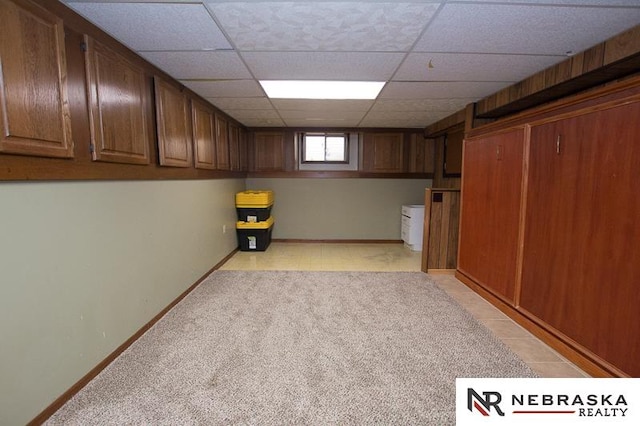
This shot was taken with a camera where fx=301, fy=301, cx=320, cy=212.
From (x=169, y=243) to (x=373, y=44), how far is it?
2.47 meters

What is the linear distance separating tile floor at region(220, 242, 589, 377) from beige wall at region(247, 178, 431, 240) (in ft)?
0.95

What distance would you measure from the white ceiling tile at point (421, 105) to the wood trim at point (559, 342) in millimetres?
2248

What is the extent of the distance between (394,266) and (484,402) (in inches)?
124

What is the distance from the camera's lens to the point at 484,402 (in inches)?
53.4

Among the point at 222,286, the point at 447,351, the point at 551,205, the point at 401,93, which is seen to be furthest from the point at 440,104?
the point at 222,286

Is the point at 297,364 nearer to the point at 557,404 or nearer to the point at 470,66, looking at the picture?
the point at 557,404

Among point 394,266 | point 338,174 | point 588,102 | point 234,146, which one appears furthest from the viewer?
point 338,174

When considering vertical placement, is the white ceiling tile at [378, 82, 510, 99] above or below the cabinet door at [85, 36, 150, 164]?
above

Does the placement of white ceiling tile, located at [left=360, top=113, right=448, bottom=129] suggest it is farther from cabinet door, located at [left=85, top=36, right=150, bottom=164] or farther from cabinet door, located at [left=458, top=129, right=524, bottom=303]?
cabinet door, located at [left=85, top=36, right=150, bottom=164]

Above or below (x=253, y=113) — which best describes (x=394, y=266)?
below

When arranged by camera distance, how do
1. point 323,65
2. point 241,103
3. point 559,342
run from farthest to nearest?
point 241,103 → point 323,65 → point 559,342

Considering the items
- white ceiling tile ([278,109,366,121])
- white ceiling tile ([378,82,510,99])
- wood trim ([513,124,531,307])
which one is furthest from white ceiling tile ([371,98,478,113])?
wood trim ([513,124,531,307])

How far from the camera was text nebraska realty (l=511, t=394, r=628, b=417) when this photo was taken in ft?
4.32

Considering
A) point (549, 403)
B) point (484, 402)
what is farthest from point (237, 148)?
point (549, 403)
